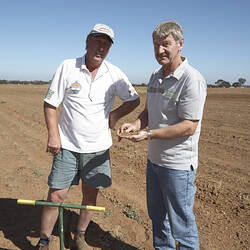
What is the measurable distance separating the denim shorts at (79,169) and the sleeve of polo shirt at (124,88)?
0.60m

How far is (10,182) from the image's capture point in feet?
15.5

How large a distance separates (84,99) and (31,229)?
6.56ft

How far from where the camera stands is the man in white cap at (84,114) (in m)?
2.46

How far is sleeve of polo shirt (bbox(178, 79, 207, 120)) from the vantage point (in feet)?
6.47

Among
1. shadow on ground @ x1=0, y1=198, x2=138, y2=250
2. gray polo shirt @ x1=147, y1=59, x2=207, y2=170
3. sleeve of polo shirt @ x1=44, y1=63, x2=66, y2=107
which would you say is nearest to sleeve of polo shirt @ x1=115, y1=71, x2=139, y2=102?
gray polo shirt @ x1=147, y1=59, x2=207, y2=170

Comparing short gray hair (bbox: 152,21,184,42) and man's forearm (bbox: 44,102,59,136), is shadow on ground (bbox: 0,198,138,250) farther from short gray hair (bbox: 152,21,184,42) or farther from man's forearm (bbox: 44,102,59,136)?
short gray hair (bbox: 152,21,184,42)

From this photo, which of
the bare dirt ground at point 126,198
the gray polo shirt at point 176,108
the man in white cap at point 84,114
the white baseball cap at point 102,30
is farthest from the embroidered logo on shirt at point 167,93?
the bare dirt ground at point 126,198

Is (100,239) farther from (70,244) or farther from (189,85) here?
(189,85)

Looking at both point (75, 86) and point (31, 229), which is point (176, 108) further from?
point (31, 229)

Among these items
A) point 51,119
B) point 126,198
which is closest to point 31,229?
point 126,198

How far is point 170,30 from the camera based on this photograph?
199 centimetres

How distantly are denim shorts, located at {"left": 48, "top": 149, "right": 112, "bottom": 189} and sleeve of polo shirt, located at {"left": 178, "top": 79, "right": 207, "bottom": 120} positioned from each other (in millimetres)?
1051

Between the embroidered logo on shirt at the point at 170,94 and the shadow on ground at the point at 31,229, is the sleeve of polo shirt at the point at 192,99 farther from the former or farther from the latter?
the shadow on ground at the point at 31,229

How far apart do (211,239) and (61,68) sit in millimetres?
2727
